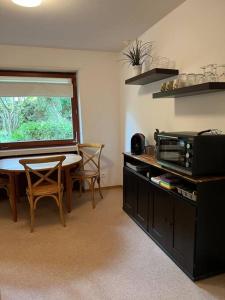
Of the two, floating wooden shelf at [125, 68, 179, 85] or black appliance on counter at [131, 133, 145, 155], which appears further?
black appliance on counter at [131, 133, 145, 155]

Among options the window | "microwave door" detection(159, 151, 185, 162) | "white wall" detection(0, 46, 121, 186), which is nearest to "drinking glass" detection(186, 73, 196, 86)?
"microwave door" detection(159, 151, 185, 162)

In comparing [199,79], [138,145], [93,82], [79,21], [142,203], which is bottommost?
[142,203]

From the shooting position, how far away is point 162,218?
230cm

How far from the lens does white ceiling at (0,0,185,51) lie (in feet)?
7.75

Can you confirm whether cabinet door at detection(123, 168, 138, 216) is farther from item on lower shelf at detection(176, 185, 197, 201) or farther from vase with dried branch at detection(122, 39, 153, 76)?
vase with dried branch at detection(122, 39, 153, 76)

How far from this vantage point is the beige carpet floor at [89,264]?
5.99 ft

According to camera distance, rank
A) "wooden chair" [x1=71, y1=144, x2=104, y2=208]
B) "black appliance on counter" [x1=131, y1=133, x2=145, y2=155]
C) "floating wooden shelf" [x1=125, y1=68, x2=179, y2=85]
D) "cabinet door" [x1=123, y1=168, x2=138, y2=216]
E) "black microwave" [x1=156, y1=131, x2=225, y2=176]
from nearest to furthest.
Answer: "black microwave" [x1=156, y1=131, x2=225, y2=176], "floating wooden shelf" [x1=125, y1=68, x2=179, y2=85], "cabinet door" [x1=123, y1=168, x2=138, y2=216], "black appliance on counter" [x1=131, y1=133, x2=145, y2=155], "wooden chair" [x1=71, y1=144, x2=104, y2=208]

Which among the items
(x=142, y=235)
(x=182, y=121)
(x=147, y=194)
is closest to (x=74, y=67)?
(x=182, y=121)

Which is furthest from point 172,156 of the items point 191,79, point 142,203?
point 142,203

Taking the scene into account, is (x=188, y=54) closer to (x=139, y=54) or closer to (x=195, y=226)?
(x=139, y=54)

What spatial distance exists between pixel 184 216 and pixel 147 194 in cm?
67

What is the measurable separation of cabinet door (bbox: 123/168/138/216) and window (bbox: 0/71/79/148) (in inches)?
62.0

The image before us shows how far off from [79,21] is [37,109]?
1770mm

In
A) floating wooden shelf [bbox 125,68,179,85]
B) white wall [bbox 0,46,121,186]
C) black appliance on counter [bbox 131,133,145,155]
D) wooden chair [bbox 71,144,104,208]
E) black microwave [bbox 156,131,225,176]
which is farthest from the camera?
white wall [bbox 0,46,121,186]
